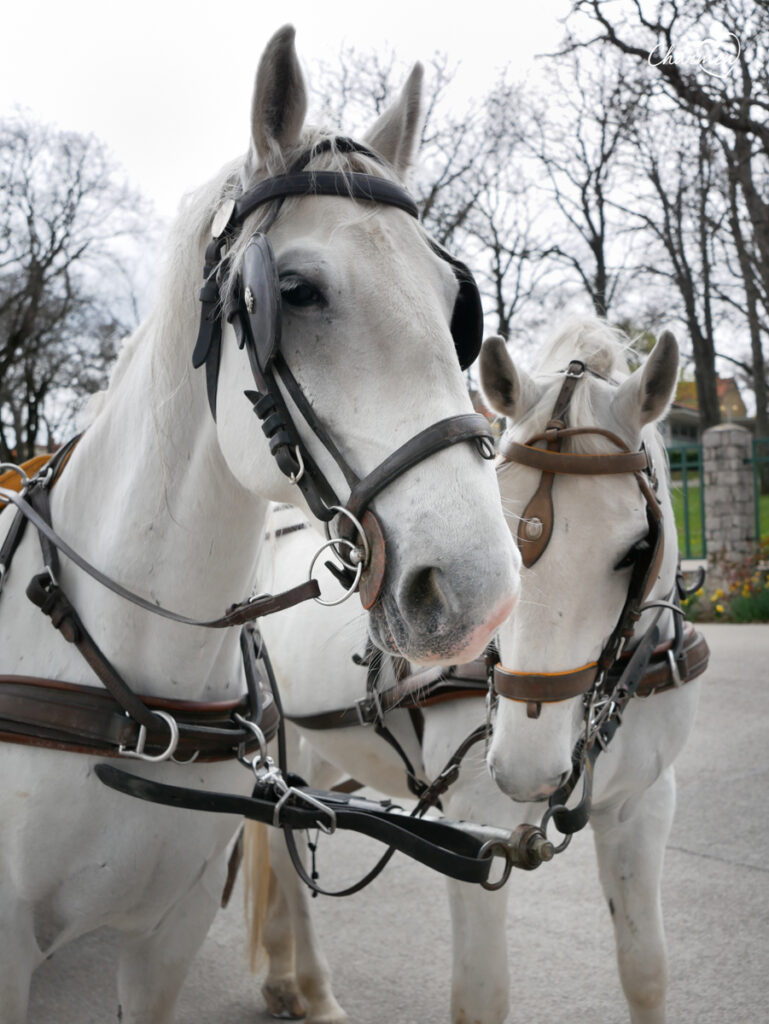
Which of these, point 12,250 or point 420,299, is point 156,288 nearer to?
point 420,299

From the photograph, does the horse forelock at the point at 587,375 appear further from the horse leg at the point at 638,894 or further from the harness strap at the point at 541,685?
the horse leg at the point at 638,894

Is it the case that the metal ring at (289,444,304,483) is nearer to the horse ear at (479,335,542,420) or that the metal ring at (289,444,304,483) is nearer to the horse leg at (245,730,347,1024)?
the horse ear at (479,335,542,420)

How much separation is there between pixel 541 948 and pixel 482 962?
4.67 ft

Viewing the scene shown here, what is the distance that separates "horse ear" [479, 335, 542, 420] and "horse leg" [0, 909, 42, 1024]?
1547 mm

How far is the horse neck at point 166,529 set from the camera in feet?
5.26

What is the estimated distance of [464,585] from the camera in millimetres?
1113

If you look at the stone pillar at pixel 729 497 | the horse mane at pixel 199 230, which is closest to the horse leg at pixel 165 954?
the horse mane at pixel 199 230

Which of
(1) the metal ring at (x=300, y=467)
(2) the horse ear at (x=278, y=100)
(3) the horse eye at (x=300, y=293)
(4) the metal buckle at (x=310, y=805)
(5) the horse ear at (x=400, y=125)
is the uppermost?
(5) the horse ear at (x=400, y=125)

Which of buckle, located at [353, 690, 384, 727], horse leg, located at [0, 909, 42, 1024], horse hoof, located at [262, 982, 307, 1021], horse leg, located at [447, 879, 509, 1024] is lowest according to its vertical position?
horse hoof, located at [262, 982, 307, 1021]

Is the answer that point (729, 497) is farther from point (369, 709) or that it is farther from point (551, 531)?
point (551, 531)

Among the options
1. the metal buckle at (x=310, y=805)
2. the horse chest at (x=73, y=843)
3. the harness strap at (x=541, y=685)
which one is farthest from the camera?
the harness strap at (x=541, y=685)

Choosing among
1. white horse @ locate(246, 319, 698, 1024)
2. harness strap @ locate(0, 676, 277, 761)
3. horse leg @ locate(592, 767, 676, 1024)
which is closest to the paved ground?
white horse @ locate(246, 319, 698, 1024)

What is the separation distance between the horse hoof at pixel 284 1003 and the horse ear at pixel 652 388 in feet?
7.44

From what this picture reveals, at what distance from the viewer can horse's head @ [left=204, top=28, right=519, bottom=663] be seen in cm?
114
